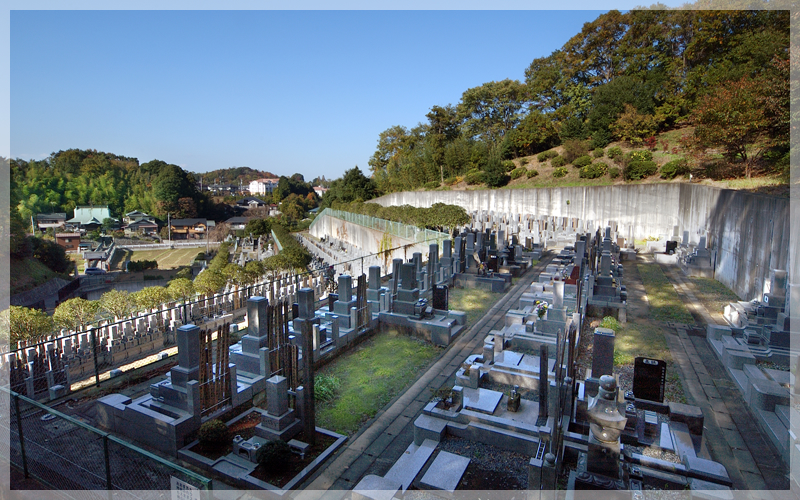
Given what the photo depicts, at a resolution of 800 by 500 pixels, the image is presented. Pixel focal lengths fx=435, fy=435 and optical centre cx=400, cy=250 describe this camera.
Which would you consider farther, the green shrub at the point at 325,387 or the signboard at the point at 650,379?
the green shrub at the point at 325,387

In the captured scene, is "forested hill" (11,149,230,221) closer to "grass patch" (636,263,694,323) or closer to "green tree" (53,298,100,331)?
"green tree" (53,298,100,331)

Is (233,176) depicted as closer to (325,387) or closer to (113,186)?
(113,186)

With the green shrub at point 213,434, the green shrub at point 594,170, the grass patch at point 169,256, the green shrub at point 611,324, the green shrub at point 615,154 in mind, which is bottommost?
the grass patch at point 169,256

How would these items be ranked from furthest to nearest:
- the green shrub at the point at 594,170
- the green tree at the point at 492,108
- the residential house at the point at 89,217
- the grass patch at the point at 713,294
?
1. the residential house at the point at 89,217
2. the green tree at the point at 492,108
3. the green shrub at the point at 594,170
4. the grass patch at the point at 713,294

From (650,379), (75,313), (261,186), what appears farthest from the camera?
(261,186)

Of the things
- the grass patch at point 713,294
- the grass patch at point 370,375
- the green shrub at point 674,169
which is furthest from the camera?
the green shrub at point 674,169

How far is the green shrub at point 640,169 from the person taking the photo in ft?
100

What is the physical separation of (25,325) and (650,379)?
575 inches

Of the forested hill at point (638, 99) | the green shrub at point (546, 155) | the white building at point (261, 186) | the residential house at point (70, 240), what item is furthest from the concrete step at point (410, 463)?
Answer: the white building at point (261, 186)

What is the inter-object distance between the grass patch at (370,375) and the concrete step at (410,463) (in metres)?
1.19

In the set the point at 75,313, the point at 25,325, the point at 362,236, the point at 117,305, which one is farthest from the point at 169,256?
the point at 25,325

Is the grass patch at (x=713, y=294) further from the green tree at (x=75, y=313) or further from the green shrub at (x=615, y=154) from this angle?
the green shrub at (x=615, y=154)

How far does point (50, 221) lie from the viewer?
7588 centimetres

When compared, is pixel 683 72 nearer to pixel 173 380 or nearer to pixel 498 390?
pixel 498 390
